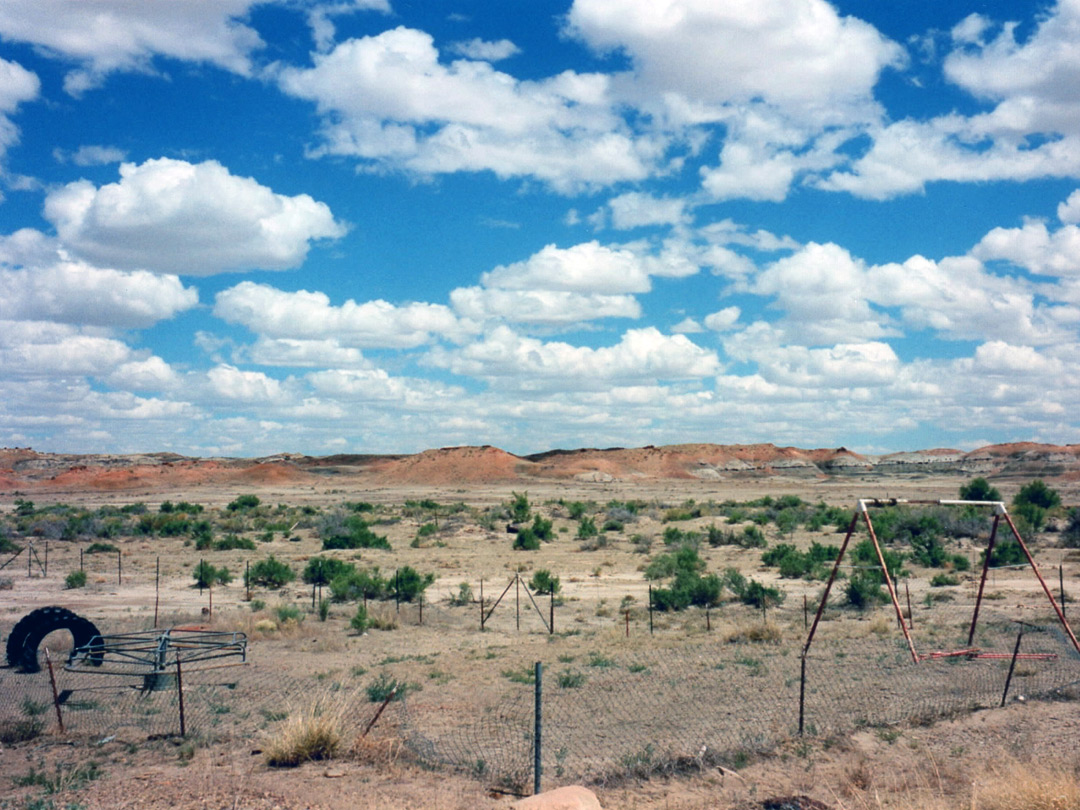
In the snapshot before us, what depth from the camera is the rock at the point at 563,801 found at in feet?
31.8

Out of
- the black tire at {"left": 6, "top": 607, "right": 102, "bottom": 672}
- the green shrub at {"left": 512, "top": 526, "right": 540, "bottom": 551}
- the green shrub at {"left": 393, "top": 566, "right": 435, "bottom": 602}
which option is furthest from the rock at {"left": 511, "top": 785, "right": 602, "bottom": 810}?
the green shrub at {"left": 512, "top": 526, "right": 540, "bottom": 551}

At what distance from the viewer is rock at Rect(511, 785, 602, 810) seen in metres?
9.68

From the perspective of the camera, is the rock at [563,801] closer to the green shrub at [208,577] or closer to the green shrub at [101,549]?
the green shrub at [208,577]

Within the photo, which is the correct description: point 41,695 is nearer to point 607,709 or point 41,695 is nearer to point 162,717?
point 162,717

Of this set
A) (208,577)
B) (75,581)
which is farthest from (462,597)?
(75,581)

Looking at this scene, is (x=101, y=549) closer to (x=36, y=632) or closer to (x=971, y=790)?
(x=36, y=632)

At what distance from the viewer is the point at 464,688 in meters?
17.6

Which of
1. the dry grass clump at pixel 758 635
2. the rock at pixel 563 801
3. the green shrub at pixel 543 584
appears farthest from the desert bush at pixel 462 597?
the rock at pixel 563 801

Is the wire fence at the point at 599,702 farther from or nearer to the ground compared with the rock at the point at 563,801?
nearer to the ground

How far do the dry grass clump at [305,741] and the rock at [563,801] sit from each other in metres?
3.70

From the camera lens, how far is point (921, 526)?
4656 cm

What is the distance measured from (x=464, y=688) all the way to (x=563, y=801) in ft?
26.7

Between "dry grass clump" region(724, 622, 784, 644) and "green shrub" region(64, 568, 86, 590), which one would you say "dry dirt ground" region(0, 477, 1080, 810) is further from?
"green shrub" region(64, 568, 86, 590)

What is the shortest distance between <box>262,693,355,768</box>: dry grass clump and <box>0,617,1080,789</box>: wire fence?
2.35ft
